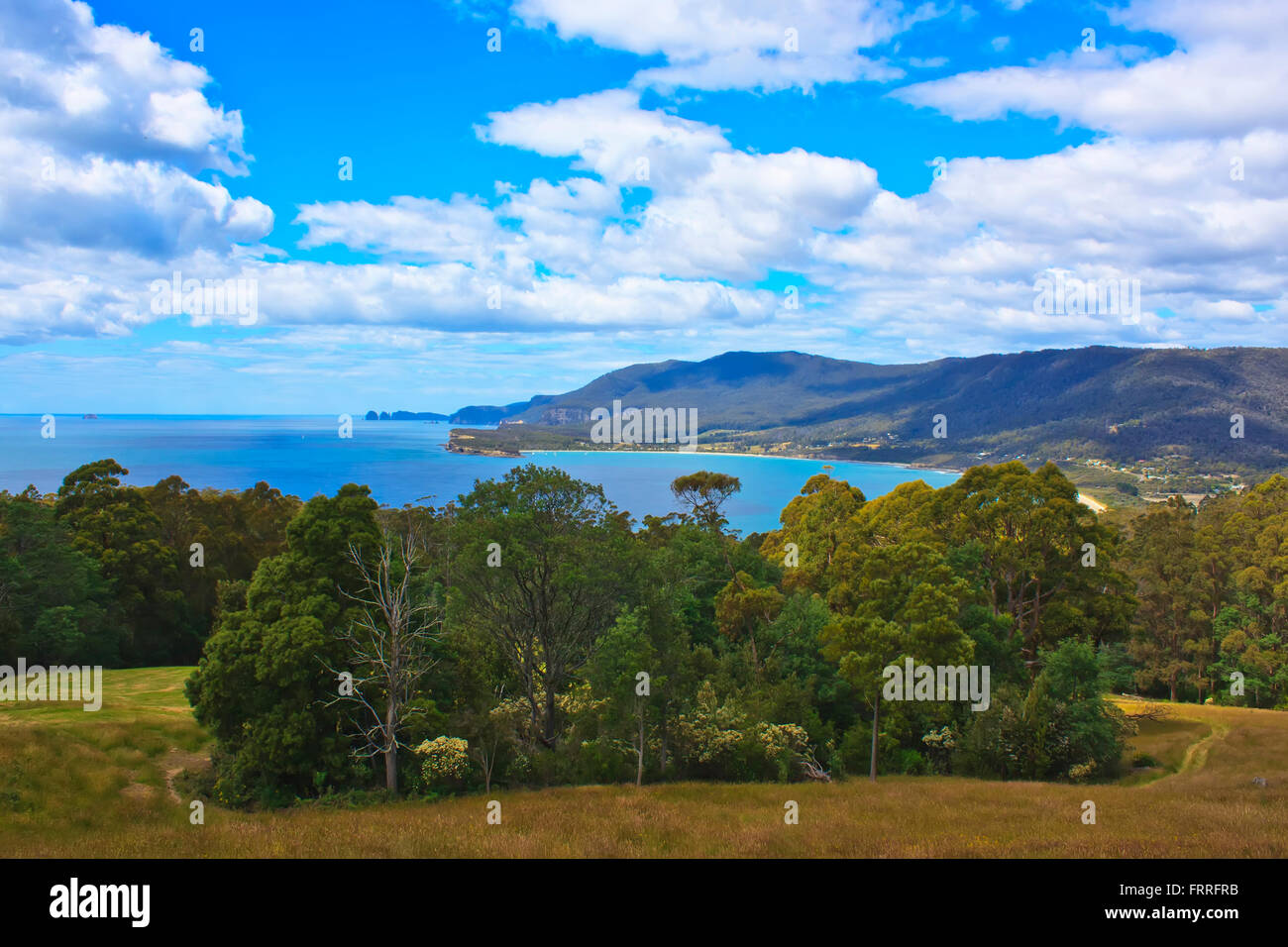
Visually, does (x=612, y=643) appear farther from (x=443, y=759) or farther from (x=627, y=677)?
(x=443, y=759)

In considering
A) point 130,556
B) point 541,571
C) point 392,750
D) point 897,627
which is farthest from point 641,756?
point 130,556

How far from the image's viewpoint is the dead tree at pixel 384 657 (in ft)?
58.1

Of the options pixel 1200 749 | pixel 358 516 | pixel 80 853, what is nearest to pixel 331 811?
pixel 80 853

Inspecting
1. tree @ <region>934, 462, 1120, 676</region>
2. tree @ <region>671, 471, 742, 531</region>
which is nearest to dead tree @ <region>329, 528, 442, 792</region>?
tree @ <region>934, 462, 1120, 676</region>

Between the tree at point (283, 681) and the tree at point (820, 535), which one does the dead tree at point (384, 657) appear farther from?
the tree at point (820, 535)

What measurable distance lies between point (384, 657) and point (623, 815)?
9521 mm

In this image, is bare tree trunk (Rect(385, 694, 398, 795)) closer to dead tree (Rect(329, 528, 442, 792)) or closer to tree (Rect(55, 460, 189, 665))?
dead tree (Rect(329, 528, 442, 792))

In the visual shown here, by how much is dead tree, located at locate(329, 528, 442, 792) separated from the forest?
0.10 meters

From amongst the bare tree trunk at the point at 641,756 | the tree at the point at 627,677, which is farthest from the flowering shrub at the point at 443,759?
the bare tree trunk at the point at 641,756

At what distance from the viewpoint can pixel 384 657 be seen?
64.6 feet

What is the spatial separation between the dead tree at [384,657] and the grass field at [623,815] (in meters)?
2.57

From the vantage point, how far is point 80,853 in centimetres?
955

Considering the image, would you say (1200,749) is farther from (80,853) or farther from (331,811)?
(80,853)

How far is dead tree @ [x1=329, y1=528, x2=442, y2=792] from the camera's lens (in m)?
17.7
